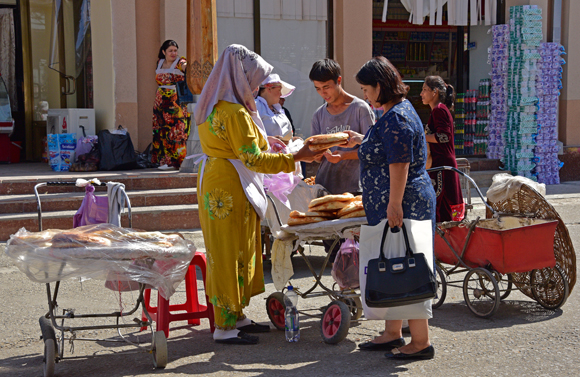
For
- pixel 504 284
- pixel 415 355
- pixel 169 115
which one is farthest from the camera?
pixel 169 115

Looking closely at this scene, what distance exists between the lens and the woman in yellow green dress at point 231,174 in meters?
4.37

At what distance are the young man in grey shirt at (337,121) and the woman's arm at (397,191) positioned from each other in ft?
3.80

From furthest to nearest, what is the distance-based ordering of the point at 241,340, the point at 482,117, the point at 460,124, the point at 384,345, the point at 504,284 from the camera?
the point at 460,124, the point at 482,117, the point at 504,284, the point at 241,340, the point at 384,345

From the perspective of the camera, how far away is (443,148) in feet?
20.6

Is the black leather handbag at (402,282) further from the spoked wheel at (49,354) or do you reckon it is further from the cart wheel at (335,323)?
the spoked wheel at (49,354)

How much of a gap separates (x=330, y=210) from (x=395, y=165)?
952 mm

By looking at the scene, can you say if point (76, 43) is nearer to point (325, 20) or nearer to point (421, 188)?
point (325, 20)

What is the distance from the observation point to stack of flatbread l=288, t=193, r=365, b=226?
15.3 feet

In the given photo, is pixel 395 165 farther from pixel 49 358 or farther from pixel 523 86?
pixel 523 86

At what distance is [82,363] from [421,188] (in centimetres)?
249

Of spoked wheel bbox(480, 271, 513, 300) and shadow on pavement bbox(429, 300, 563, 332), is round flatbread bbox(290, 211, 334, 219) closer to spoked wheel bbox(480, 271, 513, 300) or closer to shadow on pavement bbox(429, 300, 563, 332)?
shadow on pavement bbox(429, 300, 563, 332)

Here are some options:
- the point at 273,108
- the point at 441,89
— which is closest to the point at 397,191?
the point at 441,89

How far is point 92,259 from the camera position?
12.2 feet

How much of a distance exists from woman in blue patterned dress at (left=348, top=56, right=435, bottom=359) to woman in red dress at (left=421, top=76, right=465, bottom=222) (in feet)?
6.25
